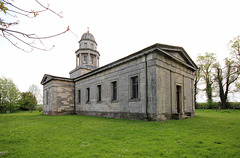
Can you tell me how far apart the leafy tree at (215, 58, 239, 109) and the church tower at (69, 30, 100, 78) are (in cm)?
2847

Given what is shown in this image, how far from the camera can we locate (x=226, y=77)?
109 feet

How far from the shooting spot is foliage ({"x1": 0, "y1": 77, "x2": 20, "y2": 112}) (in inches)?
1615

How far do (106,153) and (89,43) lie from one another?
28.9m

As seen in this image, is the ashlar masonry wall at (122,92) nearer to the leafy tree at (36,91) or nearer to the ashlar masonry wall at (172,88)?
the ashlar masonry wall at (172,88)

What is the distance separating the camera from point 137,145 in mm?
5801

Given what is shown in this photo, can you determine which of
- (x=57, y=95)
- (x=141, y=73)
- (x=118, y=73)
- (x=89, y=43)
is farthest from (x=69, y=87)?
(x=141, y=73)

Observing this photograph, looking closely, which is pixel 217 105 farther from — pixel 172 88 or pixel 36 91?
pixel 36 91

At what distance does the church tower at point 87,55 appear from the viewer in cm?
3051

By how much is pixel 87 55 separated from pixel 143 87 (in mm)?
20829

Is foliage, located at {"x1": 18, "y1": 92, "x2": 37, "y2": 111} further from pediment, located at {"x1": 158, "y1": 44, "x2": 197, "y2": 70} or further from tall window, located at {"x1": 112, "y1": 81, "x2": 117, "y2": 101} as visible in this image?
pediment, located at {"x1": 158, "y1": 44, "x2": 197, "y2": 70}

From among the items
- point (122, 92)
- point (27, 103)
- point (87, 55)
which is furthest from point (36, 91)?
point (122, 92)

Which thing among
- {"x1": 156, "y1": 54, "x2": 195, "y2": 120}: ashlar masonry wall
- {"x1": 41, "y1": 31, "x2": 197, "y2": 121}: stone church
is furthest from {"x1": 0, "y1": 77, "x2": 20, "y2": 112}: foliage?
{"x1": 156, "y1": 54, "x2": 195, "y2": 120}: ashlar masonry wall

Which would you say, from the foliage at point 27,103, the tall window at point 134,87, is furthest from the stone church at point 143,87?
the foliage at point 27,103

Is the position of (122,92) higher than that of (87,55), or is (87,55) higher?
(87,55)
